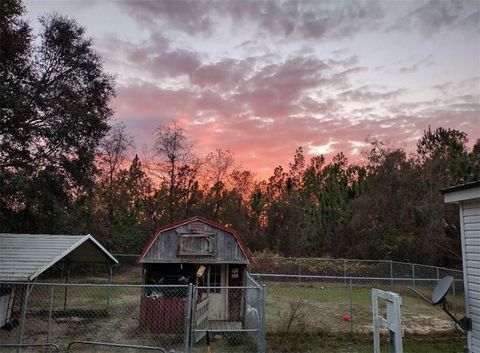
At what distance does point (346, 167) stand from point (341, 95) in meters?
31.7

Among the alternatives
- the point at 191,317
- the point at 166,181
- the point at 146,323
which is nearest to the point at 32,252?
the point at 146,323

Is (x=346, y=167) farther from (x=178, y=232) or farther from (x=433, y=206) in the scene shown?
(x=178, y=232)

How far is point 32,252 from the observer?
11312 mm

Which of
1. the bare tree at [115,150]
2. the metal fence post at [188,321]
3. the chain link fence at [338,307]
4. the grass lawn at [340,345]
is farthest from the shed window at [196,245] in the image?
the bare tree at [115,150]

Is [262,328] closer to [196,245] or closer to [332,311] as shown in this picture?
[196,245]

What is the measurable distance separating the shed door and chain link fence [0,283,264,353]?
0.04 meters

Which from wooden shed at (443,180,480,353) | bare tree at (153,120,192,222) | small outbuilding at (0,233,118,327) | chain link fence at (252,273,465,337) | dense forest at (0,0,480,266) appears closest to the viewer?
wooden shed at (443,180,480,353)

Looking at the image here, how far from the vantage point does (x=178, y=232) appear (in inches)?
551

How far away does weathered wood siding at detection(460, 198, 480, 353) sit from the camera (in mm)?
7910

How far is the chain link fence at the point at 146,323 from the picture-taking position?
10094mm

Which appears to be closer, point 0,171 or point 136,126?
point 0,171

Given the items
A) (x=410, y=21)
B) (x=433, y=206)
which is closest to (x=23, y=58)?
(x=410, y=21)

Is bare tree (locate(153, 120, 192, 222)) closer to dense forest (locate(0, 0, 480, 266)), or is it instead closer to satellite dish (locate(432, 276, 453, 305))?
dense forest (locate(0, 0, 480, 266))

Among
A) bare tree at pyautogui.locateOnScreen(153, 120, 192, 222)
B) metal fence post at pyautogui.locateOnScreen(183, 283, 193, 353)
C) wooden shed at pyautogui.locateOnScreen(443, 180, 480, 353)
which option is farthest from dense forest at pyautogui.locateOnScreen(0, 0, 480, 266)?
wooden shed at pyautogui.locateOnScreen(443, 180, 480, 353)
